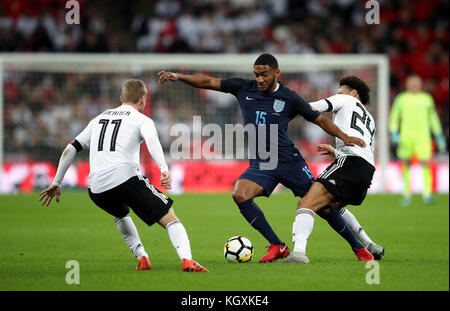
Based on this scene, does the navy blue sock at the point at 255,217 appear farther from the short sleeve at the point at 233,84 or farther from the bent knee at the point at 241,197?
the short sleeve at the point at 233,84

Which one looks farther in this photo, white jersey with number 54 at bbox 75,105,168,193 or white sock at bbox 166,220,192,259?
white jersey with number 54 at bbox 75,105,168,193

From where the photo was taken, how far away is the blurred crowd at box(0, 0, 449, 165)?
22.5 metres

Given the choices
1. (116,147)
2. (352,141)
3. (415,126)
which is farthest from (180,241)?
(415,126)

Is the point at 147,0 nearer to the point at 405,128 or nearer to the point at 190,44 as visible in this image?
the point at 190,44

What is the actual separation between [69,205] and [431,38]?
1289 cm

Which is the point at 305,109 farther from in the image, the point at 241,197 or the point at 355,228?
the point at 355,228

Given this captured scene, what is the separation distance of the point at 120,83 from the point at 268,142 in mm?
12567

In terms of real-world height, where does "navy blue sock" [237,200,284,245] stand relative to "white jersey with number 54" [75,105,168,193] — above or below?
below

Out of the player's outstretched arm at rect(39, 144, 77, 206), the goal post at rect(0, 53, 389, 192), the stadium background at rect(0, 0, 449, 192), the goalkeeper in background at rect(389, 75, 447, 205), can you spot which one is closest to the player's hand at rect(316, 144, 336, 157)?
the player's outstretched arm at rect(39, 144, 77, 206)

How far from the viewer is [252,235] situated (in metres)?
10.9

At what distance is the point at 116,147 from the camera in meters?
7.07

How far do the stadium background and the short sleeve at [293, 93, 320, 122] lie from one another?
420 inches

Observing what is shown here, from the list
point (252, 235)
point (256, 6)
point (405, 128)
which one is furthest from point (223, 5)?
point (252, 235)

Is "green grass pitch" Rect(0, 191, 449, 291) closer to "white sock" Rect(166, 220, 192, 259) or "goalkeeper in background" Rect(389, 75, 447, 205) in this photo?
"white sock" Rect(166, 220, 192, 259)
